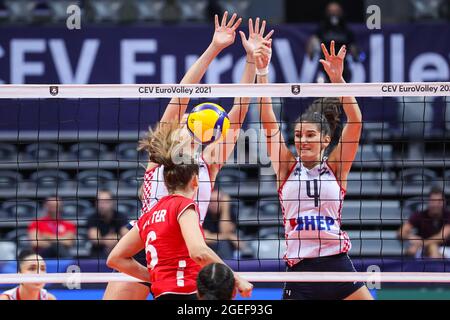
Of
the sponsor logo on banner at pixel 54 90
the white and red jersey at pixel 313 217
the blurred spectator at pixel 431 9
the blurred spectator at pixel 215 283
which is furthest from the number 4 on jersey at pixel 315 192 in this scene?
the blurred spectator at pixel 431 9

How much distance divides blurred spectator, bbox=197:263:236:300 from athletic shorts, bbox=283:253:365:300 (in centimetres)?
183

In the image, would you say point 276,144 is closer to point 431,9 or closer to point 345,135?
point 345,135

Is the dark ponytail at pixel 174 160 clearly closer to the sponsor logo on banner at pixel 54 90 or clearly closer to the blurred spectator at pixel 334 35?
the sponsor logo on banner at pixel 54 90

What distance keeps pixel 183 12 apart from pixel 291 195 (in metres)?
7.93

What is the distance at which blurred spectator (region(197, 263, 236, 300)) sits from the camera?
477 cm

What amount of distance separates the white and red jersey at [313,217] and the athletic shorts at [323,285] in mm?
46

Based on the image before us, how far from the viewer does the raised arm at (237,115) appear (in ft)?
22.0

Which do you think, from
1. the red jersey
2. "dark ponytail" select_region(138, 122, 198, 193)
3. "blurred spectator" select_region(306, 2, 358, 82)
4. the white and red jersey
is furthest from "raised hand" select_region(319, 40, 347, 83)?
"blurred spectator" select_region(306, 2, 358, 82)

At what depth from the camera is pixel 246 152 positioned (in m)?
11.9

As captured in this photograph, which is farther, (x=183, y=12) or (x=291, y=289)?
(x=183, y=12)

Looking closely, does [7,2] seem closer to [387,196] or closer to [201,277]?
[387,196]

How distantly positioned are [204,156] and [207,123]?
0.24 metres

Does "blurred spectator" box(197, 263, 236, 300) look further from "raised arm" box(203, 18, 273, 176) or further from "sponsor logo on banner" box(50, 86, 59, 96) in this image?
"sponsor logo on banner" box(50, 86, 59, 96)
